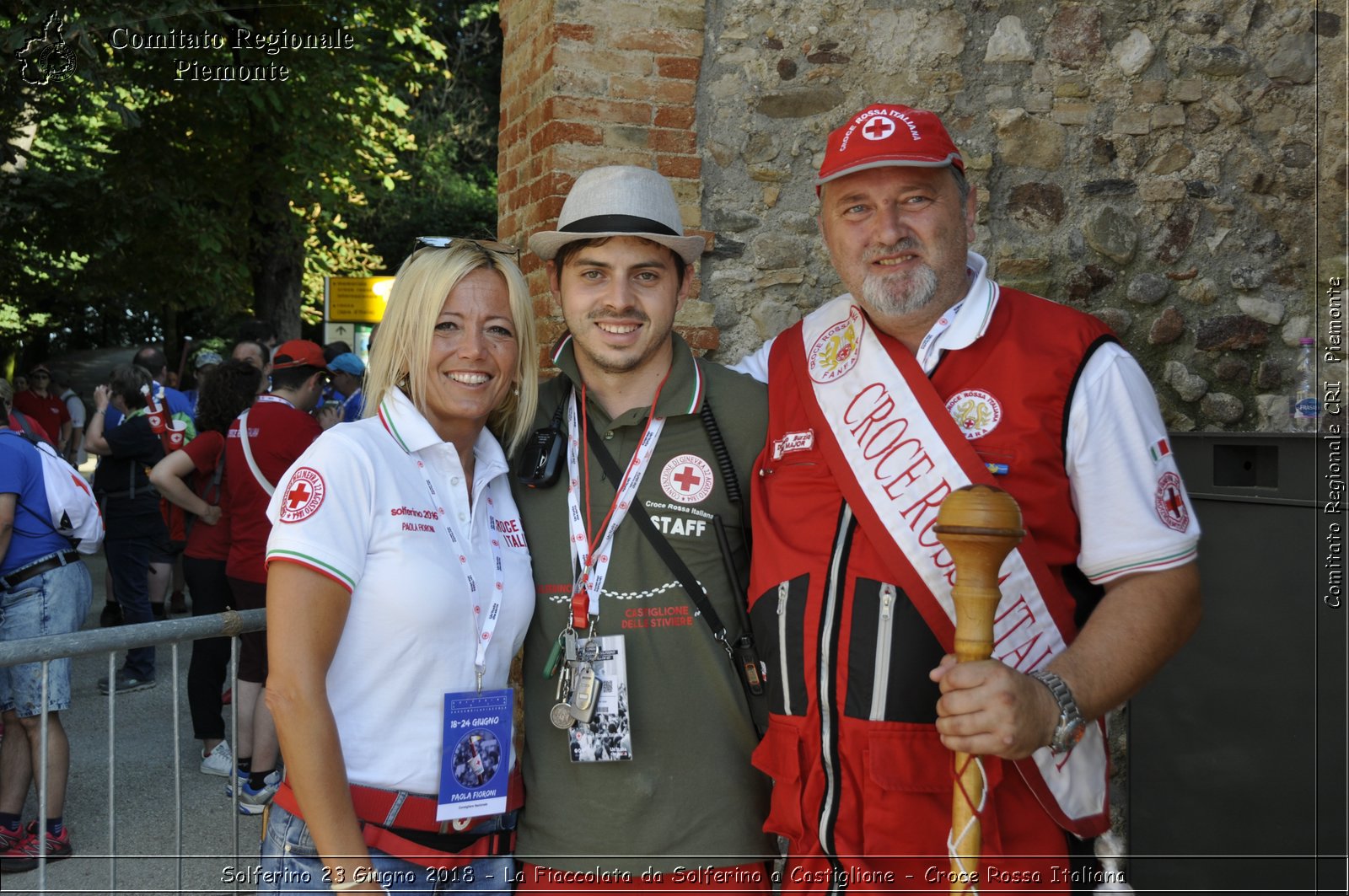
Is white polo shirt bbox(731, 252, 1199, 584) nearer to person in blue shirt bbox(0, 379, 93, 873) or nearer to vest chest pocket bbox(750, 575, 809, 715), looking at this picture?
vest chest pocket bbox(750, 575, 809, 715)

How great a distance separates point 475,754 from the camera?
2.17m

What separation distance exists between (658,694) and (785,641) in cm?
31

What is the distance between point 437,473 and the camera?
2.29 meters

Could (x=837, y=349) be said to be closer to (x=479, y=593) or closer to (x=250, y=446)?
(x=479, y=593)

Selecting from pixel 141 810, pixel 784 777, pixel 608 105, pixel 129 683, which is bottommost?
pixel 141 810

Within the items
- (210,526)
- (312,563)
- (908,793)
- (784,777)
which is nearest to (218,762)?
(210,526)

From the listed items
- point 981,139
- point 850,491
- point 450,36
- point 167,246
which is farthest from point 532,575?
point 450,36

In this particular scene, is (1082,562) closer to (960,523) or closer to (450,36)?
(960,523)

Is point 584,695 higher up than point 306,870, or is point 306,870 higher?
point 584,695

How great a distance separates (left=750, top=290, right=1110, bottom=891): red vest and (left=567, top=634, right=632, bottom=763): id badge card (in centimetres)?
29

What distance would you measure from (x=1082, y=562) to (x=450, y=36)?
2409 centimetres

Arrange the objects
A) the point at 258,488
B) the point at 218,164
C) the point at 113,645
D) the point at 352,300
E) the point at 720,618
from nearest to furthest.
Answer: the point at 720,618 → the point at 113,645 → the point at 258,488 → the point at 218,164 → the point at 352,300

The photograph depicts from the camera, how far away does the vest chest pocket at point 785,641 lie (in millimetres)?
2184

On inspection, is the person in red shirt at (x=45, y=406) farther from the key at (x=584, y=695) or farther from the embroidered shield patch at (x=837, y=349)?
the embroidered shield patch at (x=837, y=349)
